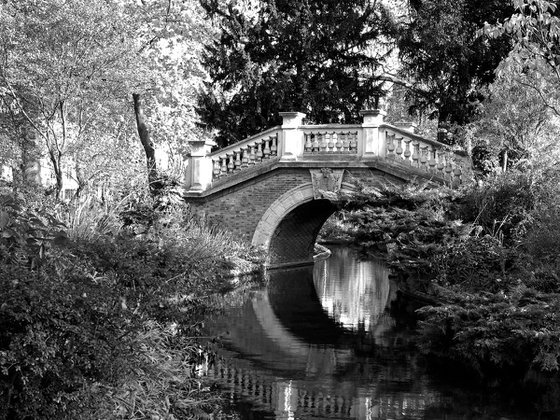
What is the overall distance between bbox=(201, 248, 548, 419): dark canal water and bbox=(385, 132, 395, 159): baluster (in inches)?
127

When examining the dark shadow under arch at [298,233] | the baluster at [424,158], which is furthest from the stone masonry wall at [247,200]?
the baluster at [424,158]

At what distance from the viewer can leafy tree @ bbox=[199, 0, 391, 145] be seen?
2130cm

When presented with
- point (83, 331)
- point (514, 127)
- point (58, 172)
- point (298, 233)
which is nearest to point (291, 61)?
point (298, 233)

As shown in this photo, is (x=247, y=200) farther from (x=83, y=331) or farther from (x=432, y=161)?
(x=83, y=331)

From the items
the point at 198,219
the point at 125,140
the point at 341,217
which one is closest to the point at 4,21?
the point at 198,219

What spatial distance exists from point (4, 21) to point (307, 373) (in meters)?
10.3

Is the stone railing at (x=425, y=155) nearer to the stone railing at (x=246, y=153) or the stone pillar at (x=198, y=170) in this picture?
the stone railing at (x=246, y=153)

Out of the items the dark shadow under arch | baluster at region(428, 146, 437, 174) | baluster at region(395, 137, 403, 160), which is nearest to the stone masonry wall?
the dark shadow under arch

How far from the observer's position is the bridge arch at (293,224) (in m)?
18.3

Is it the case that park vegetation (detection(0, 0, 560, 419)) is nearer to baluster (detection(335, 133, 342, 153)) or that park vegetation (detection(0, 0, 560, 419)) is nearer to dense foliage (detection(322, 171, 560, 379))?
dense foliage (detection(322, 171, 560, 379))

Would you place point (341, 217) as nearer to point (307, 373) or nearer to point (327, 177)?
point (327, 177)

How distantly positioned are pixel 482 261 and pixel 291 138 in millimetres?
6884

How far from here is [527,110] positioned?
1625 centimetres

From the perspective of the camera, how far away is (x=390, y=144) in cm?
1691
